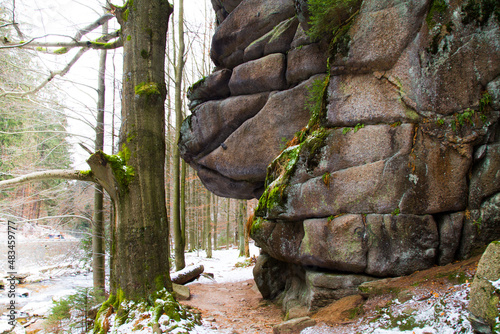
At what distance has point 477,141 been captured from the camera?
4.21 m

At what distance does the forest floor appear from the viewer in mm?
3227

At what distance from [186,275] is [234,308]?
3.38 metres

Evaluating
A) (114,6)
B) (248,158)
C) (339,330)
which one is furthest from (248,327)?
(114,6)

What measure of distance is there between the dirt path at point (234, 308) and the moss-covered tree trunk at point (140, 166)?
1383 mm

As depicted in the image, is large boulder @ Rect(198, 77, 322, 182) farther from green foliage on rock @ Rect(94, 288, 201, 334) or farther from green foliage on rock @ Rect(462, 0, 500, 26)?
green foliage on rock @ Rect(94, 288, 201, 334)

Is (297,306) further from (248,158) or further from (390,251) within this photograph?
(248,158)

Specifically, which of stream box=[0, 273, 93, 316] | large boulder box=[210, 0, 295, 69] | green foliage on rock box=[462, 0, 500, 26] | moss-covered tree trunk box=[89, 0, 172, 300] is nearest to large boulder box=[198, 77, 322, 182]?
large boulder box=[210, 0, 295, 69]

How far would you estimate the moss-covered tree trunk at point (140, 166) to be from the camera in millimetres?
4934

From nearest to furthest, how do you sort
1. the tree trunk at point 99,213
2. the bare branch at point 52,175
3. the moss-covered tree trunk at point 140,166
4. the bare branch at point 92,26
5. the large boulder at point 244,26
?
the moss-covered tree trunk at point 140,166 < the bare branch at point 52,175 < the bare branch at point 92,26 < the large boulder at point 244,26 < the tree trunk at point 99,213

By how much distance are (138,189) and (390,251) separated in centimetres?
438

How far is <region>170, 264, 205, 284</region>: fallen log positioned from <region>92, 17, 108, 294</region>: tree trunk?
2.09 meters

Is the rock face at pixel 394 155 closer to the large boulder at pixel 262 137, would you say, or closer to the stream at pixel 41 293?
the large boulder at pixel 262 137

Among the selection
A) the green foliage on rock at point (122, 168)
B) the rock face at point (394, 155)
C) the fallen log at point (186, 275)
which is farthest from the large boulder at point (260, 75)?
the fallen log at point (186, 275)

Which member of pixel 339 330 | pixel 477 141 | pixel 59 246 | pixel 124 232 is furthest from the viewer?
pixel 59 246
